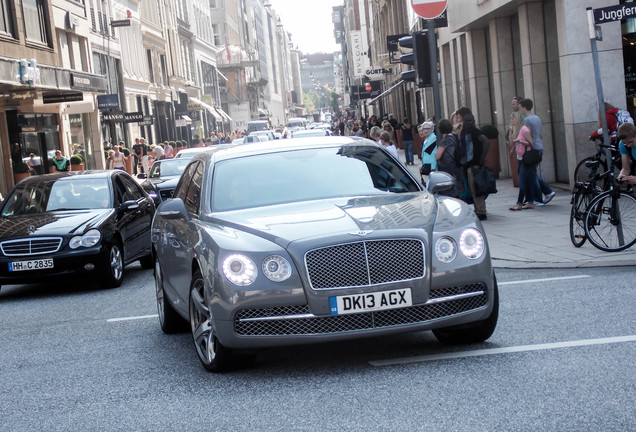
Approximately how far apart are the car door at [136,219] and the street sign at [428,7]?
14.9ft

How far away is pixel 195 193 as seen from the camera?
26.0ft

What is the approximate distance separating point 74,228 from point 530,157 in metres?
7.71

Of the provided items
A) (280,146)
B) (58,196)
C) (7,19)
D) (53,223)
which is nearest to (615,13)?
(280,146)

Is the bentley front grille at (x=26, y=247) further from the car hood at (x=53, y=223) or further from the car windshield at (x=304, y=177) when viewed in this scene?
the car windshield at (x=304, y=177)

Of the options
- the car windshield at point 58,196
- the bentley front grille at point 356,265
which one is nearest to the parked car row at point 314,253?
the bentley front grille at point 356,265

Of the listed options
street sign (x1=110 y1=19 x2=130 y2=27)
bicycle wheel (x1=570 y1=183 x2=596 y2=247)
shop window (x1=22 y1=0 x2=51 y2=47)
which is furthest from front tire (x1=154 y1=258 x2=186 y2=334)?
street sign (x1=110 y1=19 x2=130 y2=27)

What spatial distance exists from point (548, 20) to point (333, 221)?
14912mm

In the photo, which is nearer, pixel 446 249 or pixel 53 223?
pixel 446 249

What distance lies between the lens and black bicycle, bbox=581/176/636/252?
1062 cm

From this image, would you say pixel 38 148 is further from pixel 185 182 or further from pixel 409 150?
pixel 185 182

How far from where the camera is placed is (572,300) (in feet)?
27.5

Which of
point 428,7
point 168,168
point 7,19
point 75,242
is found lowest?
point 75,242

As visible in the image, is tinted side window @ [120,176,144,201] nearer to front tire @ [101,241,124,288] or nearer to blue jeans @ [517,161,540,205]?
front tire @ [101,241,124,288]

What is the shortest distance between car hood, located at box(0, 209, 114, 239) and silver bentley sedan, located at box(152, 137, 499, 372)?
5.23 meters
